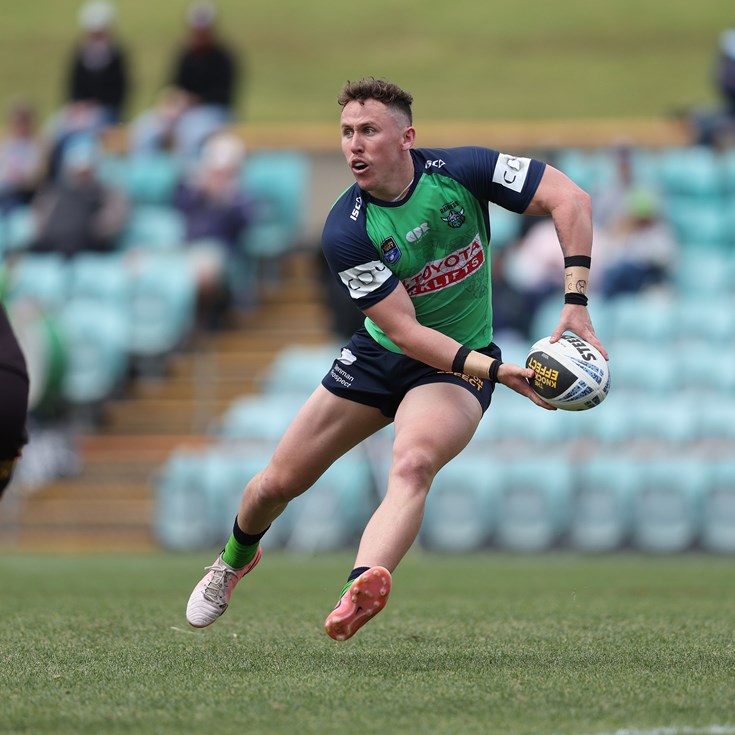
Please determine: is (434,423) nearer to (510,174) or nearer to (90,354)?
(510,174)

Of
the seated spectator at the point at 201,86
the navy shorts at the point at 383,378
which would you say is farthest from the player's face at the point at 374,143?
the seated spectator at the point at 201,86

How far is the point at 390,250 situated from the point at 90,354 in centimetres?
1097

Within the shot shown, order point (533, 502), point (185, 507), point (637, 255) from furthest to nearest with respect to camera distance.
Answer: point (637, 255) < point (185, 507) < point (533, 502)

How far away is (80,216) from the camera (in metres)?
18.1

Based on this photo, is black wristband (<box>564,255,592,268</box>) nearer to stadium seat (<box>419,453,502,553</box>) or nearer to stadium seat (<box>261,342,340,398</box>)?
stadium seat (<box>419,453,502,553</box>)

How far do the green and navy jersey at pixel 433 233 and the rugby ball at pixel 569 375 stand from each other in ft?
2.10

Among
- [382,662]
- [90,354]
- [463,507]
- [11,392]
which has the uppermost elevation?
[11,392]

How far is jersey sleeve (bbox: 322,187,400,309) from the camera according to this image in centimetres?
630

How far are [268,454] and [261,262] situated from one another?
4.43 m

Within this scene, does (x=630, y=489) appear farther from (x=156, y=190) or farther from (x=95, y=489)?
(x=156, y=190)

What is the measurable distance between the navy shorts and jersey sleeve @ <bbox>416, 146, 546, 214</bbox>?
685 mm

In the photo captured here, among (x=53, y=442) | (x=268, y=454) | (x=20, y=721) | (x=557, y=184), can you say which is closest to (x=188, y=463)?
(x=268, y=454)

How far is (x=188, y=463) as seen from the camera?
49.6 ft

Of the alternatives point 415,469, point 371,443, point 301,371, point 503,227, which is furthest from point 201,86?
point 415,469
